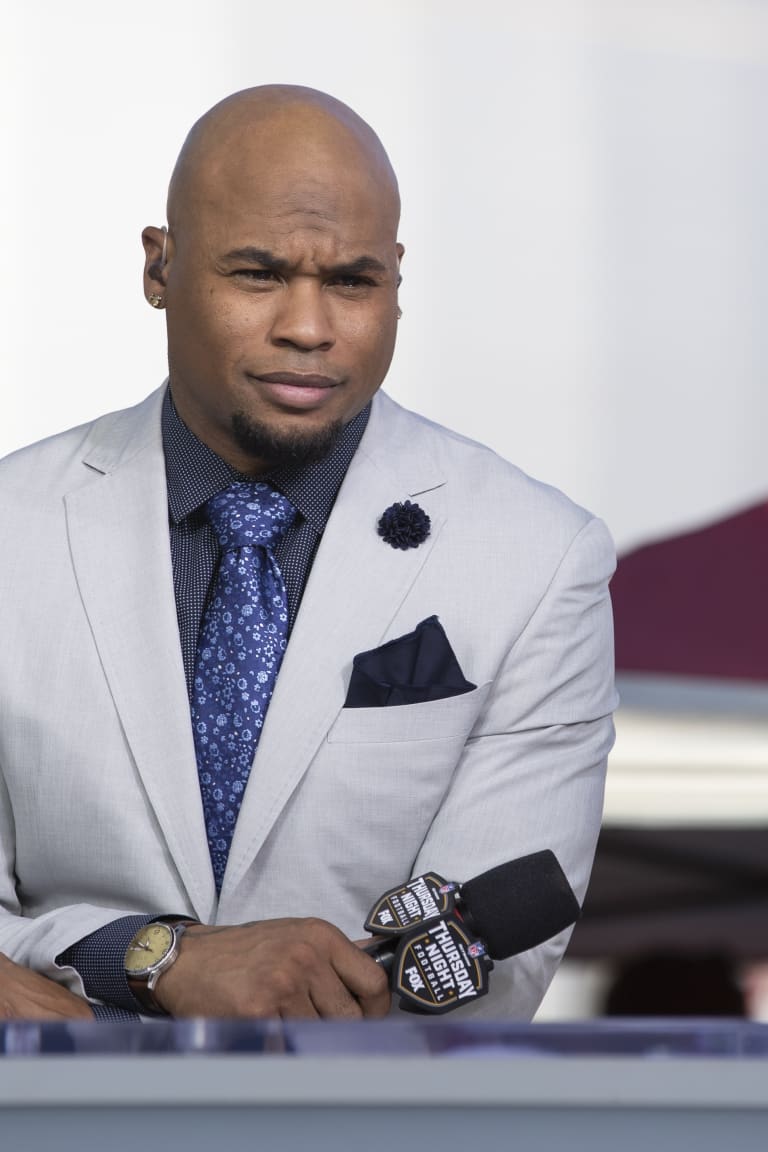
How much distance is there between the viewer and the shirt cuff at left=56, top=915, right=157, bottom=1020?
1274mm

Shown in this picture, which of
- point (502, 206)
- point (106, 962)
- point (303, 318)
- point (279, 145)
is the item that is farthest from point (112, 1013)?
point (502, 206)

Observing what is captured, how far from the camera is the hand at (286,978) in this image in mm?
1207

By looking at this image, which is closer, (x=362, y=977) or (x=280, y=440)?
(x=362, y=977)

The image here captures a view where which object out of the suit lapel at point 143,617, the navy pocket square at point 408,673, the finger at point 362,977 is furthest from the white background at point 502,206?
the finger at point 362,977

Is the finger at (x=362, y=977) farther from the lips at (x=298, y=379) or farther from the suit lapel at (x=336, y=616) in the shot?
the lips at (x=298, y=379)

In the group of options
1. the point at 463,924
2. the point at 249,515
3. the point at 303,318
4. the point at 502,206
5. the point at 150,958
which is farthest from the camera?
the point at 502,206

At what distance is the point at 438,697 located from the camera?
139 centimetres

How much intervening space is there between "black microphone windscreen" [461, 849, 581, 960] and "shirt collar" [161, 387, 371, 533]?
1.48ft

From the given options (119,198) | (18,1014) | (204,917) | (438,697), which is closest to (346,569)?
(438,697)

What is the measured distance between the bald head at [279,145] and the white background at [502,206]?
1114mm

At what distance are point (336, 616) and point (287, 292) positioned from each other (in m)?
0.27

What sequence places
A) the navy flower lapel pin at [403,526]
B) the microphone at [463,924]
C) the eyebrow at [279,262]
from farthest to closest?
the navy flower lapel pin at [403,526] < the eyebrow at [279,262] < the microphone at [463,924]

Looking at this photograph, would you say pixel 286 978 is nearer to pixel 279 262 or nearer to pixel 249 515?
pixel 249 515

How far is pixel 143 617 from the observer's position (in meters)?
1.43
